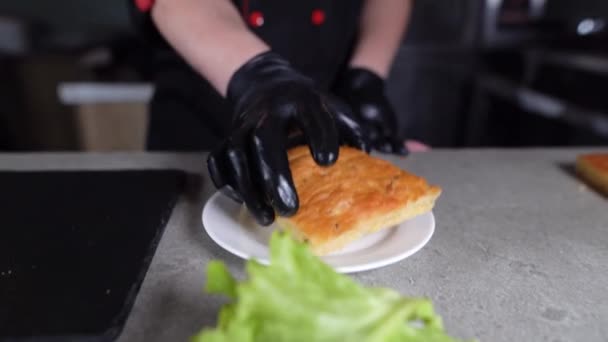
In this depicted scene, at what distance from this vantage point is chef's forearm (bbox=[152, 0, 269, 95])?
85cm

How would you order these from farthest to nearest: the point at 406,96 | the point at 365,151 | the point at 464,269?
the point at 406,96, the point at 365,151, the point at 464,269

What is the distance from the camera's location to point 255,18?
3.49ft

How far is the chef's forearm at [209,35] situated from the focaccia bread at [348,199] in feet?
0.74

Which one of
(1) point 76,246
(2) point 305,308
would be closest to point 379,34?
(1) point 76,246

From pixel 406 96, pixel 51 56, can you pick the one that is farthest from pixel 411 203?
pixel 51 56

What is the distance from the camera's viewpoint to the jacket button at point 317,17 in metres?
1.12

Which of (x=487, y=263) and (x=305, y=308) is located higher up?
(x=305, y=308)

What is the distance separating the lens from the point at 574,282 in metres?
0.60

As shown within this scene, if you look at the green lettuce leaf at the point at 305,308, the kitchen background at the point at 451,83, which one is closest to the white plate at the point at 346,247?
the green lettuce leaf at the point at 305,308

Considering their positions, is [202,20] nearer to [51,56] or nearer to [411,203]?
[411,203]

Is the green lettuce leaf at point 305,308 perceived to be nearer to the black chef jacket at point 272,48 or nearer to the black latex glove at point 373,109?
the black latex glove at point 373,109

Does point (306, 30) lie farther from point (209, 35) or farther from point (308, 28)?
point (209, 35)

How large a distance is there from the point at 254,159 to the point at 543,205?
1.52ft

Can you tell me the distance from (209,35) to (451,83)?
145cm
